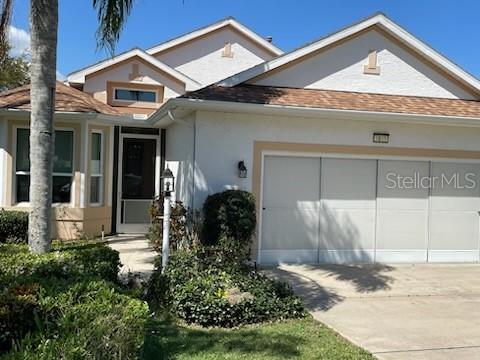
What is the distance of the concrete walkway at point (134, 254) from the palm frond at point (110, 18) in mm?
3782

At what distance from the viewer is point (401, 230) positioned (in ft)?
36.3

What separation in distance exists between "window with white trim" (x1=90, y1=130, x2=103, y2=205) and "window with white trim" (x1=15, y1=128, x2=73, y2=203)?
2.08 feet

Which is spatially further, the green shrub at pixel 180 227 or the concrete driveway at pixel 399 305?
the green shrub at pixel 180 227

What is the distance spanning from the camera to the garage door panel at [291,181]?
10375 mm

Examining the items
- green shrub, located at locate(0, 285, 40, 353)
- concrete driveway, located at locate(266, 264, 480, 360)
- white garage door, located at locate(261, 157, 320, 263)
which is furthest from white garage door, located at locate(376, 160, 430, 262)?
green shrub, located at locate(0, 285, 40, 353)

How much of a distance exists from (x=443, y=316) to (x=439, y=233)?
452 centimetres

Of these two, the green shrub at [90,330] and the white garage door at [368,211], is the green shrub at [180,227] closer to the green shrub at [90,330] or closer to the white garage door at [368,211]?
the white garage door at [368,211]

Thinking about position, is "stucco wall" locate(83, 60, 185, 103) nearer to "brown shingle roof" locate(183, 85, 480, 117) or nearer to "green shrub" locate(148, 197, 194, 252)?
"brown shingle roof" locate(183, 85, 480, 117)

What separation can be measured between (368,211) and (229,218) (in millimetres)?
3418

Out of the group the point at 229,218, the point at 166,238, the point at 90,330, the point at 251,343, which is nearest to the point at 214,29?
the point at 229,218

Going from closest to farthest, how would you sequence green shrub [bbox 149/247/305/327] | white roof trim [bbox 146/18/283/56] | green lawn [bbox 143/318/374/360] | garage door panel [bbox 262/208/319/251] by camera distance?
1. green lawn [bbox 143/318/374/360]
2. green shrub [bbox 149/247/305/327]
3. garage door panel [bbox 262/208/319/251]
4. white roof trim [bbox 146/18/283/56]

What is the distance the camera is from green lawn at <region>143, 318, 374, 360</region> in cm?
523

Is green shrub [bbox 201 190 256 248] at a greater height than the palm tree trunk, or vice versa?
the palm tree trunk

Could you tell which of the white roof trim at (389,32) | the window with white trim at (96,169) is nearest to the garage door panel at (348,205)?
the white roof trim at (389,32)
